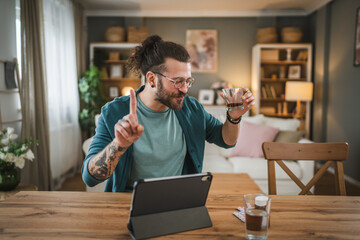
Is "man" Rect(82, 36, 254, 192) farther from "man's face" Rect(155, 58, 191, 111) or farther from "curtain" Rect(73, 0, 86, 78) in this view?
"curtain" Rect(73, 0, 86, 78)

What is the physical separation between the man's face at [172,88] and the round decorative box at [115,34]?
4.49 metres

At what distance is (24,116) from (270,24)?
449 centimetres

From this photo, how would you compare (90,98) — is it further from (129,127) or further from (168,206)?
(168,206)

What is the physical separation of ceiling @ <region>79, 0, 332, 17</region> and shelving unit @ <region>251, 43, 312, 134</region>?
26.1 inches

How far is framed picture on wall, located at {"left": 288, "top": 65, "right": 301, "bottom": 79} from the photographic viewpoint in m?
5.67

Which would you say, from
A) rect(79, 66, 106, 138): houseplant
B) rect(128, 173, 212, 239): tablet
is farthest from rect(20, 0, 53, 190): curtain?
rect(128, 173, 212, 239): tablet

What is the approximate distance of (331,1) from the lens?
4926 mm

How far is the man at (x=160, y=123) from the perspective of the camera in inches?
53.9

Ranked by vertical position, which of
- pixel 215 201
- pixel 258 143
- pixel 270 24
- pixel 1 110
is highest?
pixel 270 24

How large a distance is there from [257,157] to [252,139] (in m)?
0.22

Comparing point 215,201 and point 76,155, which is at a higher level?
point 215,201

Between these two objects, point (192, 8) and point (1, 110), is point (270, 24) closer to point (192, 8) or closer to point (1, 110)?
point (192, 8)

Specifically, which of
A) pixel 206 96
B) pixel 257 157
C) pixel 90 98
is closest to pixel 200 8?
pixel 206 96

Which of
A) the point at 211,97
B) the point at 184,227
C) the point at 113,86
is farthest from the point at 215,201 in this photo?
the point at 113,86
